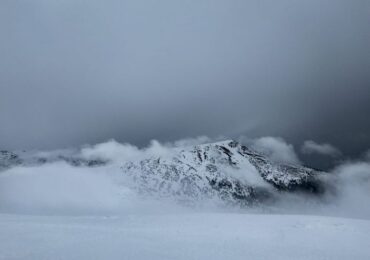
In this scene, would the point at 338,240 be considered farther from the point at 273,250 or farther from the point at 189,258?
the point at 189,258

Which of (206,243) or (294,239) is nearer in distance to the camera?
(206,243)

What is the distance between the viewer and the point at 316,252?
26.0m

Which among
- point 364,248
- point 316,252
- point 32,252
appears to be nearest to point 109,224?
point 32,252

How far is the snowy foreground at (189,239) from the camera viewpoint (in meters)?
23.1

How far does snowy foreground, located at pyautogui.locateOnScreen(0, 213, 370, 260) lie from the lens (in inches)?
910

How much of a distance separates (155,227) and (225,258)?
1434 centimetres

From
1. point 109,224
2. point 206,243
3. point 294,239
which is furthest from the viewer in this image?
point 109,224

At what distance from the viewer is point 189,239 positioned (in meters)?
29.5

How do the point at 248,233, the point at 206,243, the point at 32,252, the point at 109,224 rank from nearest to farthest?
1. the point at 32,252
2. the point at 206,243
3. the point at 248,233
4. the point at 109,224

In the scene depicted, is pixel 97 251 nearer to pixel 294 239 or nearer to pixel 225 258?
pixel 225 258

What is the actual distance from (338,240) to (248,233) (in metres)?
7.56

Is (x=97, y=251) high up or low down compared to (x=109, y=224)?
down

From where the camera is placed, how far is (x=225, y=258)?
22.6 metres

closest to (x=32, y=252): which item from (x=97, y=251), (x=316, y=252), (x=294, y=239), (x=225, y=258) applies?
(x=97, y=251)
